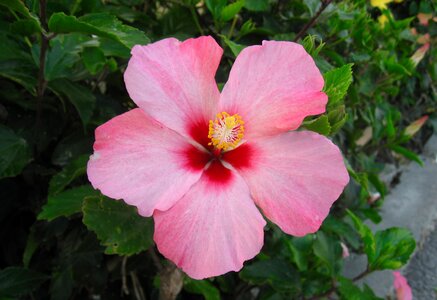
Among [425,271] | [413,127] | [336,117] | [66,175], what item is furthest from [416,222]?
[66,175]

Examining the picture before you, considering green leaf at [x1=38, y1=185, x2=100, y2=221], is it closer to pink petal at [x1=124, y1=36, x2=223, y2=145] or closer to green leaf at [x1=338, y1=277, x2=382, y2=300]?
pink petal at [x1=124, y1=36, x2=223, y2=145]

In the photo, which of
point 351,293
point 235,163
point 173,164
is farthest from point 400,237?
point 173,164

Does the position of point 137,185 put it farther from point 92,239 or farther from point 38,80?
point 92,239

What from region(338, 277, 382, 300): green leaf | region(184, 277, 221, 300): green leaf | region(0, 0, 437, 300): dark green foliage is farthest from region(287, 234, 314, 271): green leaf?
region(184, 277, 221, 300): green leaf

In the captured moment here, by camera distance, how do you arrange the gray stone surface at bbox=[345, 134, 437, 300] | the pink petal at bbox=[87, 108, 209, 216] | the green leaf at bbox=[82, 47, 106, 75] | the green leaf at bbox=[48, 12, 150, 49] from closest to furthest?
1. the pink petal at bbox=[87, 108, 209, 216]
2. the green leaf at bbox=[48, 12, 150, 49]
3. the green leaf at bbox=[82, 47, 106, 75]
4. the gray stone surface at bbox=[345, 134, 437, 300]

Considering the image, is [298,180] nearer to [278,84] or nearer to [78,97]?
[278,84]

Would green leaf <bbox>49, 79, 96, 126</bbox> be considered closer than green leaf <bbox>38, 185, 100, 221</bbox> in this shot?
No

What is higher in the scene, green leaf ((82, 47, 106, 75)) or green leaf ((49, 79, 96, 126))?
green leaf ((82, 47, 106, 75))
